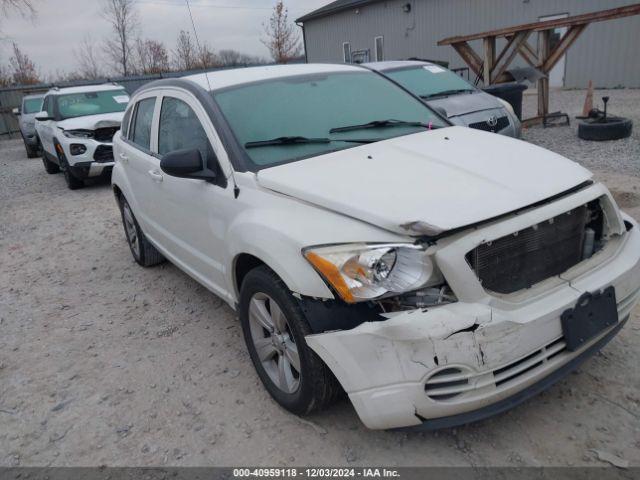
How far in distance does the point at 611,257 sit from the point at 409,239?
1.13 m

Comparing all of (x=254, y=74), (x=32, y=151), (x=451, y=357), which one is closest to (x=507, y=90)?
(x=254, y=74)

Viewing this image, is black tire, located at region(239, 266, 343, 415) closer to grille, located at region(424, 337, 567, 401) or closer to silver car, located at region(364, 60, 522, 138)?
grille, located at region(424, 337, 567, 401)

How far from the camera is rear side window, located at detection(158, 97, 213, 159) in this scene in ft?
10.5

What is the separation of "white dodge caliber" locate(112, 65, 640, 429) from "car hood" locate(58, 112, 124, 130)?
21.8 ft

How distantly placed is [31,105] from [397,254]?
1711 centimetres

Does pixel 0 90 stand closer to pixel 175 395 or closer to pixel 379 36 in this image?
pixel 379 36

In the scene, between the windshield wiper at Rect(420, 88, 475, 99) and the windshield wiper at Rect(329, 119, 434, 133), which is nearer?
the windshield wiper at Rect(329, 119, 434, 133)

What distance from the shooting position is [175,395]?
9.98 ft

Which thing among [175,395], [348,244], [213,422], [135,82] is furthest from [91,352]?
[135,82]

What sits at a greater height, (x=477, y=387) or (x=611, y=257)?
(x=611, y=257)

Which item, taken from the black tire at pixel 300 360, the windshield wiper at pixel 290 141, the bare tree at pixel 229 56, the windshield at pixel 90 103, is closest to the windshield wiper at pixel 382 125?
the windshield wiper at pixel 290 141

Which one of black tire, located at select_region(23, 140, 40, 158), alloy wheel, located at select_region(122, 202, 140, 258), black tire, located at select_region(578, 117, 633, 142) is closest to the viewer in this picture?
alloy wheel, located at select_region(122, 202, 140, 258)

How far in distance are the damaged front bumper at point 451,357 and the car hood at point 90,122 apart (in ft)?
27.1

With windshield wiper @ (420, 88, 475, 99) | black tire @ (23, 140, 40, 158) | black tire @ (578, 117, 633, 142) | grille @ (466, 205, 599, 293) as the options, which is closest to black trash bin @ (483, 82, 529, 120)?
black tire @ (578, 117, 633, 142)
